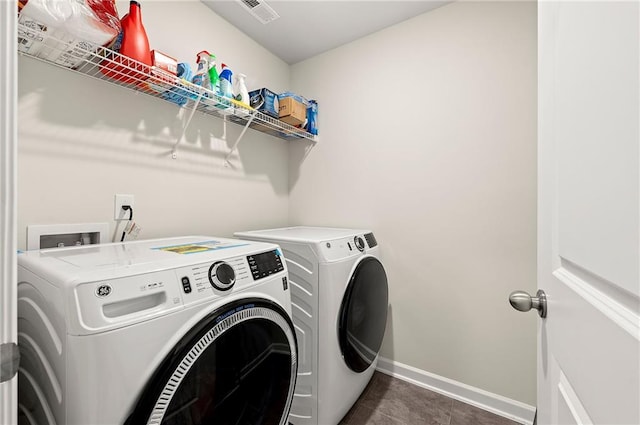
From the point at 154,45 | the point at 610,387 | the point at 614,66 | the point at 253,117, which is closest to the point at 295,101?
the point at 253,117

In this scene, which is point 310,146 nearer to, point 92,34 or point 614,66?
point 92,34

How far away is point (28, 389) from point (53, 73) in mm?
1179

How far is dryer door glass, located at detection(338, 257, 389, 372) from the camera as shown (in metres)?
1.38

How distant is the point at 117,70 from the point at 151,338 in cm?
116

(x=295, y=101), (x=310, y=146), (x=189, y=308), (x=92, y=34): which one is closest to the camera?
(x=189, y=308)

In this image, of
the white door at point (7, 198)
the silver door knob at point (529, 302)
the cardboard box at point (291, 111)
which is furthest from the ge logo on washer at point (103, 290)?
the cardboard box at point (291, 111)

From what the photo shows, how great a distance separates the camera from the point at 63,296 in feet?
1.93

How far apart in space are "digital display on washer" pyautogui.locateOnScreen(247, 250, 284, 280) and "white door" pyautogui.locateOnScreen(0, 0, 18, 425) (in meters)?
0.56

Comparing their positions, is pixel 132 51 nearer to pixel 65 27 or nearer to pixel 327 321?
pixel 65 27

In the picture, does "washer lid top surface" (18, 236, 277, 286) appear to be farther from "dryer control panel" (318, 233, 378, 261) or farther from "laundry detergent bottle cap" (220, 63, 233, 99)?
"laundry detergent bottle cap" (220, 63, 233, 99)

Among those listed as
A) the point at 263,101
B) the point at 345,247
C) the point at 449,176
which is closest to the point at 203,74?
the point at 263,101

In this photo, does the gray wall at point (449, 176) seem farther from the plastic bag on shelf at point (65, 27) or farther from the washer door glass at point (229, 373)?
the plastic bag on shelf at point (65, 27)

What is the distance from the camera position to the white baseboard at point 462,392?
4.95 ft

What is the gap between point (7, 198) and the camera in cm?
45
